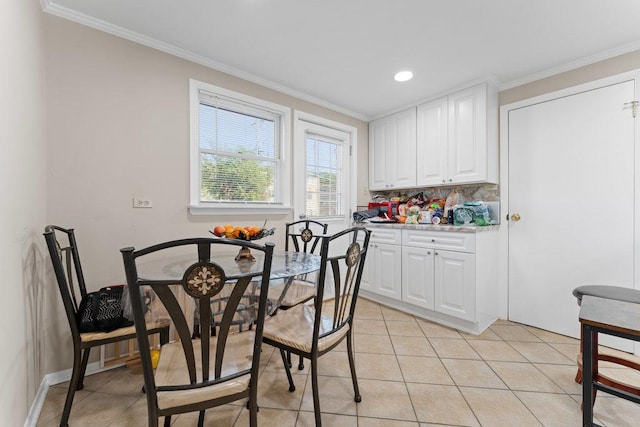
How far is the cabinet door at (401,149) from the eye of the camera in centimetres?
336

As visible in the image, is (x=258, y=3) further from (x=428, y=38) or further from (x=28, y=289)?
(x=28, y=289)

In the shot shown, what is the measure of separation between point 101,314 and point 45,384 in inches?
28.8

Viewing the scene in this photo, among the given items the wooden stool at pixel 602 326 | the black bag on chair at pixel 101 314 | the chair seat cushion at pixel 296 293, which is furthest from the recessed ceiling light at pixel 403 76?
the black bag on chair at pixel 101 314

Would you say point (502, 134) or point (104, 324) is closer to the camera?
point (104, 324)

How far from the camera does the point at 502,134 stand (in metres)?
2.84

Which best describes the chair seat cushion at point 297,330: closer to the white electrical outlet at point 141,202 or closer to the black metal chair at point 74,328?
the black metal chair at point 74,328

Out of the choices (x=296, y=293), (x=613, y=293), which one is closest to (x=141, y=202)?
(x=296, y=293)

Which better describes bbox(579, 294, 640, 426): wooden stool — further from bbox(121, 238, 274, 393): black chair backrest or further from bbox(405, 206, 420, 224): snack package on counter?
bbox(405, 206, 420, 224): snack package on counter

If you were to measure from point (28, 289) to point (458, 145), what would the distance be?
3519mm

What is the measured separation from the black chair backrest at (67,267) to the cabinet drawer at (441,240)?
2.76 meters

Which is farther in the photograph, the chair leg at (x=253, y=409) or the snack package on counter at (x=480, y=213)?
the snack package on counter at (x=480, y=213)

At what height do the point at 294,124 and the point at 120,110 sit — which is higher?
the point at 294,124

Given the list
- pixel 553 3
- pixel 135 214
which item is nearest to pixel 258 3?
pixel 135 214

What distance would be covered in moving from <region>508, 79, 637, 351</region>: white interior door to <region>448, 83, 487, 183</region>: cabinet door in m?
0.33
